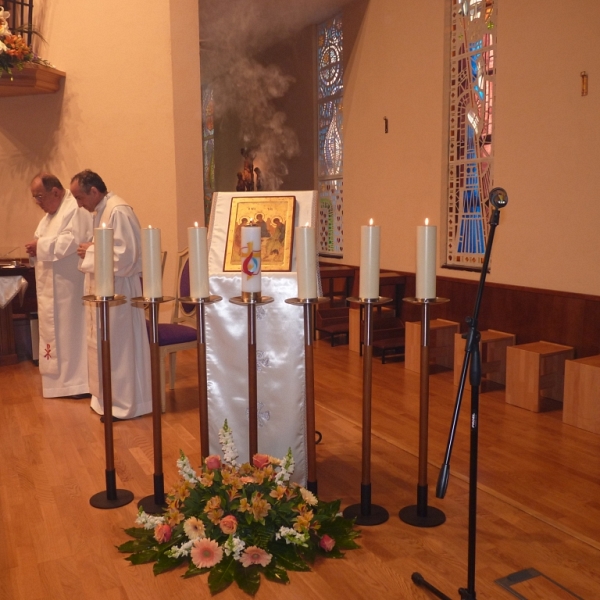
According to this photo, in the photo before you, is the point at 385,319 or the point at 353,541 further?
the point at 385,319

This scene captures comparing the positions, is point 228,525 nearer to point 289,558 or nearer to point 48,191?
point 289,558

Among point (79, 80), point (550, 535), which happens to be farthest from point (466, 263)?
point (79, 80)

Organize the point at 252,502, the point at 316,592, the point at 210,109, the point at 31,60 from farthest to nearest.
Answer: the point at 210,109, the point at 31,60, the point at 252,502, the point at 316,592

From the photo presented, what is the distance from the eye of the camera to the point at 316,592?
2.40m

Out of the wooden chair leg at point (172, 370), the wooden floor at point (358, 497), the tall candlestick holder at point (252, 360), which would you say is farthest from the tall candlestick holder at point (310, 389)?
the wooden chair leg at point (172, 370)

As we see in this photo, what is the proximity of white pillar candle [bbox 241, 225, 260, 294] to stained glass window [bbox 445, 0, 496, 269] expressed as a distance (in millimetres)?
3829

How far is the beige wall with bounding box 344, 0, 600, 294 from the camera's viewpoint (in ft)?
16.3

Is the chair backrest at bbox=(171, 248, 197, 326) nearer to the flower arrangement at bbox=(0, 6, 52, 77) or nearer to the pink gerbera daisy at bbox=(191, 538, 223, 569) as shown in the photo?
the flower arrangement at bbox=(0, 6, 52, 77)

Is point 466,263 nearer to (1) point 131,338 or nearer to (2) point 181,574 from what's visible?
(1) point 131,338

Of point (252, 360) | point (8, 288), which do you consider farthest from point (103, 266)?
point (8, 288)

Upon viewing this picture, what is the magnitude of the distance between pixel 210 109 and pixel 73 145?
4.36 m

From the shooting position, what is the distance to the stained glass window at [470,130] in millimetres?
5969

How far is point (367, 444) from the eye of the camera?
2.91m

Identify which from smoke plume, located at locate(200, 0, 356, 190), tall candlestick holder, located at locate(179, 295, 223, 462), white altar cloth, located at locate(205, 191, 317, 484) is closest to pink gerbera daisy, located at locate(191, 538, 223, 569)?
tall candlestick holder, located at locate(179, 295, 223, 462)
